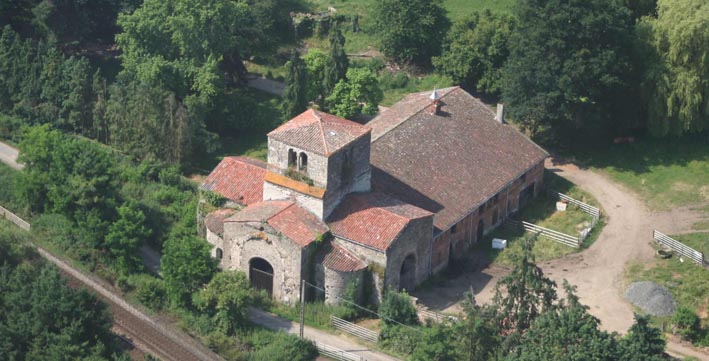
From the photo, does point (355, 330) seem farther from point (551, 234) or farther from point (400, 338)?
point (551, 234)

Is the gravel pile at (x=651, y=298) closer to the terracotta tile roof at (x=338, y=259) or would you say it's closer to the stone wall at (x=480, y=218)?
the stone wall at (x=480, y=218)

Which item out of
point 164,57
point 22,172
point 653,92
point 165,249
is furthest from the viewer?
point 164,57

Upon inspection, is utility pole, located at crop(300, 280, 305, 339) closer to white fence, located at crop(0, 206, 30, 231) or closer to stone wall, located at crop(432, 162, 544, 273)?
stone wall, located at crop(432, 162, 544, 273)

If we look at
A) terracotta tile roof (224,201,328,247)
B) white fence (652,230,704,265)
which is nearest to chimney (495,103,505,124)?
white fence (652,230,704,265)

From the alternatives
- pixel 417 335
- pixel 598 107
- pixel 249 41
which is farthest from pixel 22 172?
pixel 598 107

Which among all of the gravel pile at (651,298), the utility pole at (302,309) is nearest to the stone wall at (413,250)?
the utility pole at (302,309)

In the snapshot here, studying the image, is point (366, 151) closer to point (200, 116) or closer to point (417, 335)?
point (417, 335)

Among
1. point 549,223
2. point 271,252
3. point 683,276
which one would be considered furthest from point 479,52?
point 271,252
